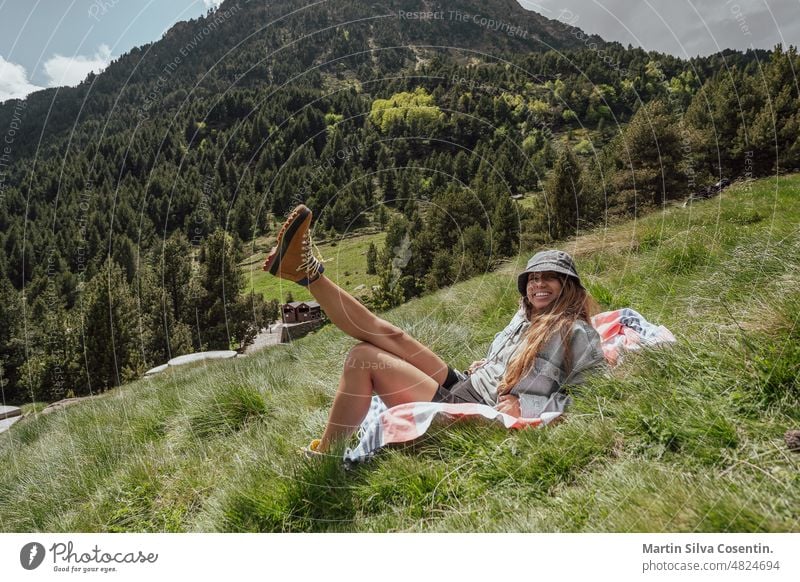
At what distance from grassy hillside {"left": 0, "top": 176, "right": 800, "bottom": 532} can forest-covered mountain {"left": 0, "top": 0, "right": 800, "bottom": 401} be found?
203 centimetres

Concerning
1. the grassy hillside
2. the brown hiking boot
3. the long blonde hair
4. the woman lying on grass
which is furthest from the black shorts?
the brown hiking boot

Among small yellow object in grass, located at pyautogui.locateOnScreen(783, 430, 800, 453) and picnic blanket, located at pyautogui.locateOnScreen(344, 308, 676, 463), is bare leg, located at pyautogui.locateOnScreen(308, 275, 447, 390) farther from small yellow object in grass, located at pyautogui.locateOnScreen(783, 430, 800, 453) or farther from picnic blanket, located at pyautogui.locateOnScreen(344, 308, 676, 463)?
small yellow object in grass, located at pyautogui.locateOnScreen(783, 430, 800, 453)

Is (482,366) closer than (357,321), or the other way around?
(357,321)

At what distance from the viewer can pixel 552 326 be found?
10.5 ft

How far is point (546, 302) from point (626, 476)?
1.50 m

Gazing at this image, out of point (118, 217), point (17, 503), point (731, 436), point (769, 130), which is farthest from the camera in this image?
point (118, 217)

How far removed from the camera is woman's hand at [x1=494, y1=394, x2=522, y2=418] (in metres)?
3.04

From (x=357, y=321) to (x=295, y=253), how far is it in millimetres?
669

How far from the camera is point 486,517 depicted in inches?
92.1

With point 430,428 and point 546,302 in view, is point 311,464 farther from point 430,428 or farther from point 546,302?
point 546,302

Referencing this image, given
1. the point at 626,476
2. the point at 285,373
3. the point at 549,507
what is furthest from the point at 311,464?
the point at 285,373

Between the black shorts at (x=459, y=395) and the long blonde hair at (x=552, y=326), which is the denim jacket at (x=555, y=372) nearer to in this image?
the long blonde hair at (x=552, y=326)

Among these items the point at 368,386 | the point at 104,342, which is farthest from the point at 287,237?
the point at 104,342

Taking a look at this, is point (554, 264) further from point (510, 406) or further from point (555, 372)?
point (510, 406)
